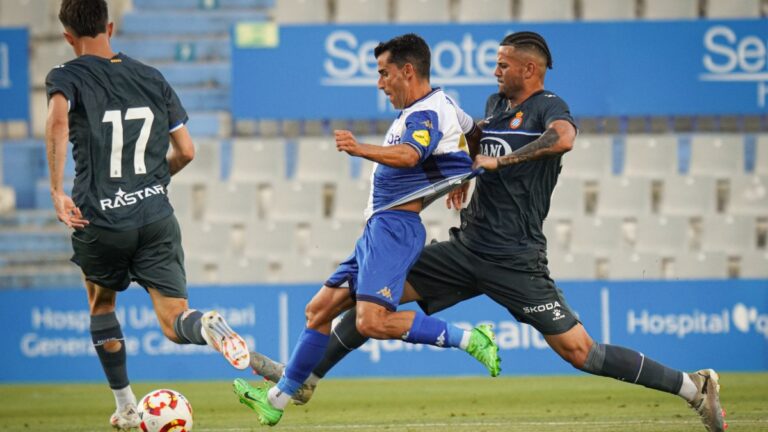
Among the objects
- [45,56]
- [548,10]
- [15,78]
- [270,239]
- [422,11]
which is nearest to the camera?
[15,78]

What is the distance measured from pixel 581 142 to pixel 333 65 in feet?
10.2

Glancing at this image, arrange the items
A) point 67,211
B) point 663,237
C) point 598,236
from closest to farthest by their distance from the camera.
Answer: point 67,211 → point 663,237 → point 598,236

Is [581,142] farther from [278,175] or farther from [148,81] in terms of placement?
[148,81]

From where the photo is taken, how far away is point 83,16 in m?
5.72

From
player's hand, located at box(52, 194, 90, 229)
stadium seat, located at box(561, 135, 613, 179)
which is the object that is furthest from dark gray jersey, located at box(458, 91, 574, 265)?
stadium seat, located at box(561, 135, 613, 179)

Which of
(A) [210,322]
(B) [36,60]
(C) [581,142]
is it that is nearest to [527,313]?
(A) [210,322]

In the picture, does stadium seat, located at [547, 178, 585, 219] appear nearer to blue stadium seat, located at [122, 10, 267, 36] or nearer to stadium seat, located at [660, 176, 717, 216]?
stadium seat, located at [660, 176, 717, 216]

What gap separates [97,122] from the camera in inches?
225

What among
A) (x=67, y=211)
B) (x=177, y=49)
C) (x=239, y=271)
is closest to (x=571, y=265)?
(x=239, y=271)

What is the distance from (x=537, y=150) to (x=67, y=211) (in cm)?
231

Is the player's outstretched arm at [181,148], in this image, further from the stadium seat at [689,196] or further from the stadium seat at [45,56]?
the stadium seat at [689,196]

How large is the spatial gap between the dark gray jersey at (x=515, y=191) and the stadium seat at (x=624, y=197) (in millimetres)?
7728

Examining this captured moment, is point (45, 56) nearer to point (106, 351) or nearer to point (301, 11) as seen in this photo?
point (301, 11)

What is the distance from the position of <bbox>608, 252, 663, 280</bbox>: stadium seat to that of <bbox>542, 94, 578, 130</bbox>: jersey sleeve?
7254mm
